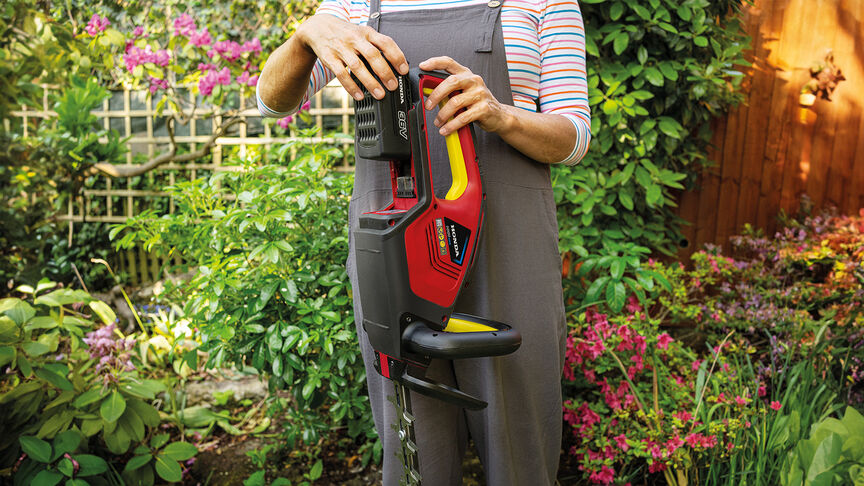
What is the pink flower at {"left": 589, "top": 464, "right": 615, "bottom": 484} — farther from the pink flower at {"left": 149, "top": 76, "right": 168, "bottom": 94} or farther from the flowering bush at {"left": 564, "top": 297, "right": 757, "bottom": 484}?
the pink flower at {"left": 149, "top": 76, "right": 168, "bottom": 94}

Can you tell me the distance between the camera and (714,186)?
3.46 metres

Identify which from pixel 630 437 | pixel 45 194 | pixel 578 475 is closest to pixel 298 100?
→ pixel 630 437

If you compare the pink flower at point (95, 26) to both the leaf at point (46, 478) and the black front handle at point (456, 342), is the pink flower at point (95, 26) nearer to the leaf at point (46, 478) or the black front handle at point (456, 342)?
the leaf at point (46, 478)

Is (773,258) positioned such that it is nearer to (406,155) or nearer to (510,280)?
(510,280)

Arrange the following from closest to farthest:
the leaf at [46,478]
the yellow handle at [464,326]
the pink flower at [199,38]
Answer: the yellow handle at [464,326]
the leaf at [46,478]
the pink flower at [199,38]

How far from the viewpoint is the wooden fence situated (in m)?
3.34

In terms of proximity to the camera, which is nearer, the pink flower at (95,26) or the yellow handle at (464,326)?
the yellow handle at (464,326)

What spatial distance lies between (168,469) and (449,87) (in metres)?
1.74

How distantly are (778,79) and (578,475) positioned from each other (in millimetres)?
2834

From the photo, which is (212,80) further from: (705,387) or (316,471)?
(705,387)

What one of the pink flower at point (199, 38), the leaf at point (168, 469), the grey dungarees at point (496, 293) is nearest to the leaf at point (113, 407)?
the leaf at point (168, 469)

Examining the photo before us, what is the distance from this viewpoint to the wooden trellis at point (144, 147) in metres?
4.30

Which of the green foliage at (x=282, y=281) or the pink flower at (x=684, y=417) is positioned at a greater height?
the green foliage at (x=282, y=281)

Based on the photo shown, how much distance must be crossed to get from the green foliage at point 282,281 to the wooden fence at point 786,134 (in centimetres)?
254
